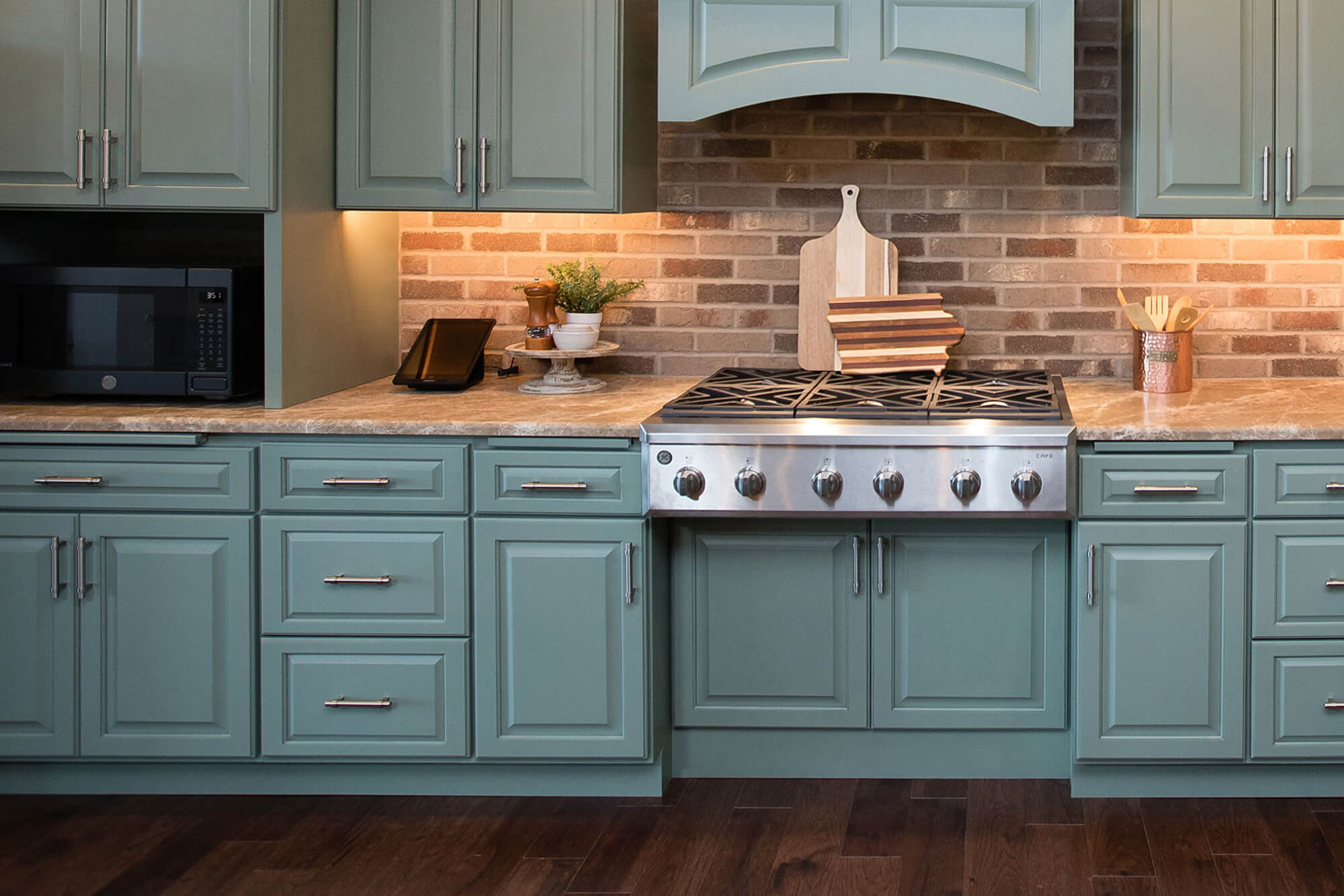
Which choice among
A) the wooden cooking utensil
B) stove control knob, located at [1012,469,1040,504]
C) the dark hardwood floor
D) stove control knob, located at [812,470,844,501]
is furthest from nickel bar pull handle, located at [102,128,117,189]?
the wooden cooking utensil

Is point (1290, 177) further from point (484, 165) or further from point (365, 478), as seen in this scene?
point (365, 478)

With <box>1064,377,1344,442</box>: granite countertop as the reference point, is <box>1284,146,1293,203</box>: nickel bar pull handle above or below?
above

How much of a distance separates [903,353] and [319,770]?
1.68 meters

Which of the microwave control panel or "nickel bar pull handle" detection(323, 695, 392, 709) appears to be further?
the microwave control panel

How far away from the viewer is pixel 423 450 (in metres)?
2.88

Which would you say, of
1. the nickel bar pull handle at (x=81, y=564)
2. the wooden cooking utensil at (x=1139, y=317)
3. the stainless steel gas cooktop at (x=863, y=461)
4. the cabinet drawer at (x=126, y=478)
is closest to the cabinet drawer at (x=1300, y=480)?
the stainless steel gas cooktop at (x=863, y=461)

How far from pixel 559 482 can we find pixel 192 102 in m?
1.13

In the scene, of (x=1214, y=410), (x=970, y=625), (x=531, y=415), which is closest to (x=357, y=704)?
(x=531, y=415)

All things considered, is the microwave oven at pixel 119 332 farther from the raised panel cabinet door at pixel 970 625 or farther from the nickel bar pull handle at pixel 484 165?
the raised panel cabinet door at pixel 970 625

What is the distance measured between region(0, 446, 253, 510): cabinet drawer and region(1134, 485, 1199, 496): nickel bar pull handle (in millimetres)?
1844

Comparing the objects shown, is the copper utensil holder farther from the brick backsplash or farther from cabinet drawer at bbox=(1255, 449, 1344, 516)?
cabinet drawer at bbox=(1255, 449, 1344, 516)

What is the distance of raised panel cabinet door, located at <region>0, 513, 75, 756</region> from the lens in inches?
115

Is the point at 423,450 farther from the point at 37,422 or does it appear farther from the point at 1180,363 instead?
the point at 1180,363

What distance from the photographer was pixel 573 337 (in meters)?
3.29
